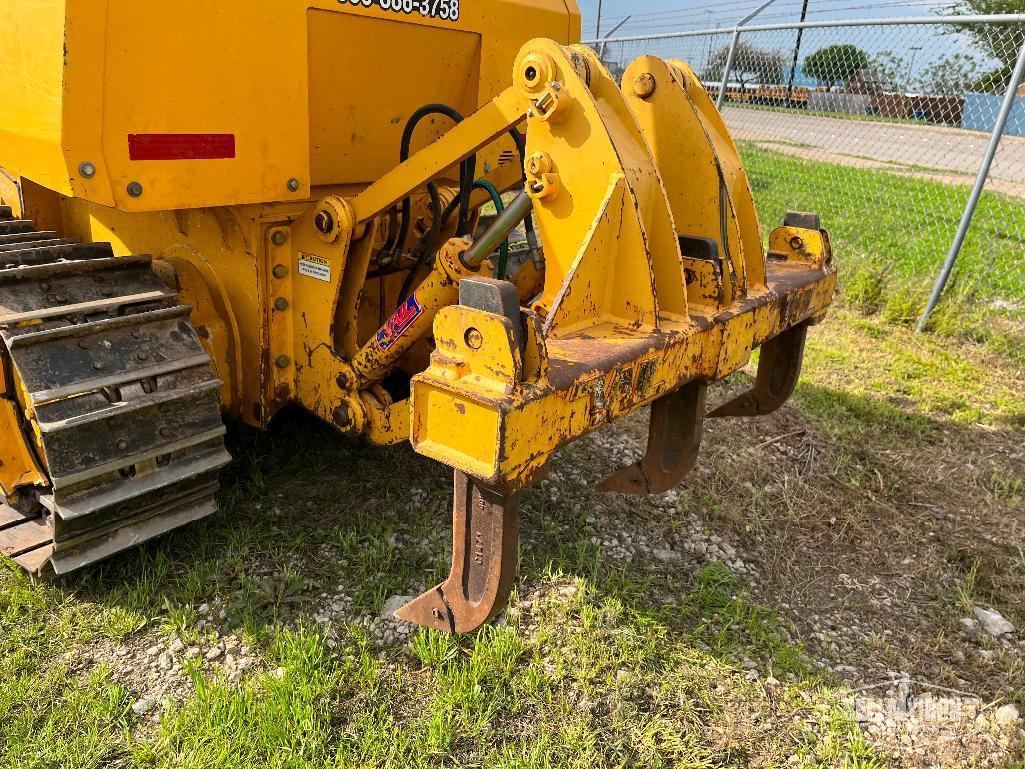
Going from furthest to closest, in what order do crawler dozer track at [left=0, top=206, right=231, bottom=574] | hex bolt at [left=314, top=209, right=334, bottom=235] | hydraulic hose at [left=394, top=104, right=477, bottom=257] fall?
hydraulic hose at [left=394, top=104, right=477, bottom=257], hex bolt at [left=314, top=209, right=334, bottom=235], crawler dozer track at [left=0, top=206, right=231, bottom=574]

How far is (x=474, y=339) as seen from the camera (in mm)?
1762

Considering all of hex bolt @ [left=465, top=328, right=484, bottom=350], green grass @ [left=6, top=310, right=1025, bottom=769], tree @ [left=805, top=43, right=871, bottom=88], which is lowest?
green grass @ [left=6, top=310, right=1025, bottom=769]

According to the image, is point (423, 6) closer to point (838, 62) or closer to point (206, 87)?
point (206, 87)

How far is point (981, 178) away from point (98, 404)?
5.58 m

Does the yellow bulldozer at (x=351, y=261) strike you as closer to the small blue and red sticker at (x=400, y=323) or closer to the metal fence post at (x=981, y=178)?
the small blue and red sticker at (x=400, y=323)

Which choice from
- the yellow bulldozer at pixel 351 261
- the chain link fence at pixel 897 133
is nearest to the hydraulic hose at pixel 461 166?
the yellow bulldozer at pixel 351 261

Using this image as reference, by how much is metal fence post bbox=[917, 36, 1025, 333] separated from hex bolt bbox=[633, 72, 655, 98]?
3.87 metres

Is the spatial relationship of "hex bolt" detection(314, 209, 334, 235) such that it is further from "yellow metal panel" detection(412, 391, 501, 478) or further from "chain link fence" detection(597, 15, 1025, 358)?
"chain link fence" detection(597, 15, 1025, 358)

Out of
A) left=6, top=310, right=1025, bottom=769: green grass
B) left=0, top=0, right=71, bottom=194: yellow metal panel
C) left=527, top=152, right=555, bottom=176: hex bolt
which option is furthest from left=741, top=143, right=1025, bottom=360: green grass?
left=0, top=0, right=71, bottom=194: yellow metal panel

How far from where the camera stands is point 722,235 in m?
2.48

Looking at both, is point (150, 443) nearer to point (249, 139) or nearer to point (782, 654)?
point (249, 139)

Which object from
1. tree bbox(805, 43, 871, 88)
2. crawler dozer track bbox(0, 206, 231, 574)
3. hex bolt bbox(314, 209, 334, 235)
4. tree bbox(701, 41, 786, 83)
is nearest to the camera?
crawler dozer track bbox(0, 206, 231, 574)

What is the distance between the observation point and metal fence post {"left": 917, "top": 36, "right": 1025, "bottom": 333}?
16.6ft

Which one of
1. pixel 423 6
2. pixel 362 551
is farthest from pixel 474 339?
pixel 423 6
